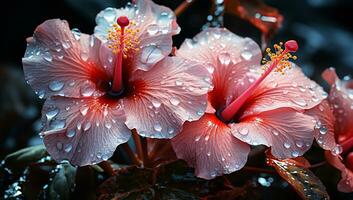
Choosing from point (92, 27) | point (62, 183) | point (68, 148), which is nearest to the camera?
point (68, 148)

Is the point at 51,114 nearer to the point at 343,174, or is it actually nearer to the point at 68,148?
the point at 68,148

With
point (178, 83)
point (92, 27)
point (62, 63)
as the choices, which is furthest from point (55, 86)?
point (92, 27)

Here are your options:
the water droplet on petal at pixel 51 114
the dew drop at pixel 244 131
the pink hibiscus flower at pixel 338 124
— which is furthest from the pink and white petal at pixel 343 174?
the water droplet on petal at pixel 51 114

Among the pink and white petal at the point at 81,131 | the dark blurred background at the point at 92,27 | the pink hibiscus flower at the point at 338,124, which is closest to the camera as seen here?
the pink and white petal at the point at 81,131

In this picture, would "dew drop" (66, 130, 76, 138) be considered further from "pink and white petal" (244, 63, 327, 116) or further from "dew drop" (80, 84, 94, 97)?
"pink and white petal" (244, 63, 327, 116)

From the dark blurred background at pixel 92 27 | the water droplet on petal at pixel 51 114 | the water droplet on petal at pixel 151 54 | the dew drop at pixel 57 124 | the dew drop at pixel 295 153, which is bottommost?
the dark blurred background at pixel 92 27

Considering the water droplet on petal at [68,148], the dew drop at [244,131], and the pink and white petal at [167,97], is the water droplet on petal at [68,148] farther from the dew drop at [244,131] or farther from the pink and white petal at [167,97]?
the dew drop at [244,131]

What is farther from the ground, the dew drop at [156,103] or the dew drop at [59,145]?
the dew drop at [156,103]

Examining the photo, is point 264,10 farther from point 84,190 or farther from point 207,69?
point 84,190
